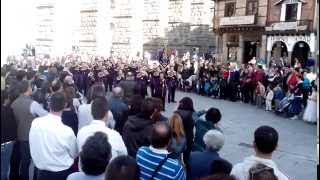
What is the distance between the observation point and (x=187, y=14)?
32.0 meters

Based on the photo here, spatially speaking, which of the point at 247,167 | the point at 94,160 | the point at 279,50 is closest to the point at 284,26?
the point at 279,50

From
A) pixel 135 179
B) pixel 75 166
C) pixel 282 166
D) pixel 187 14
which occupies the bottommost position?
pixel 282 166

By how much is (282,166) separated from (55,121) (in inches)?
196

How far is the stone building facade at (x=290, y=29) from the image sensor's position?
78.5 feet

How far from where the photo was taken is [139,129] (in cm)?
457

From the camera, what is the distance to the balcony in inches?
937

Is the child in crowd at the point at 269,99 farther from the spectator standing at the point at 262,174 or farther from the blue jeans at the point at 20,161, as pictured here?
the spectator standing at the point at 262,174

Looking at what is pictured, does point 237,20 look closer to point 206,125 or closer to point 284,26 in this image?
point 284,26

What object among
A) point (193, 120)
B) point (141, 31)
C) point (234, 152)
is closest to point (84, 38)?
point (141, 31)

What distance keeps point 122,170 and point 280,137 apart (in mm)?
8424

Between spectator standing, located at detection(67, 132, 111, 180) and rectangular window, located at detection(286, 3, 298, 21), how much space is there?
2354 cm

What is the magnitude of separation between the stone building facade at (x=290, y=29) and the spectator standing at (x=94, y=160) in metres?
21.5

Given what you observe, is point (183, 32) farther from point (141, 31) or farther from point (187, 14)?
point (141, 31)

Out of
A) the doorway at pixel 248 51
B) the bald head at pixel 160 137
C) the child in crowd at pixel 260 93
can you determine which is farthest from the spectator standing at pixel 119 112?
the doorway at pixel 248 51
